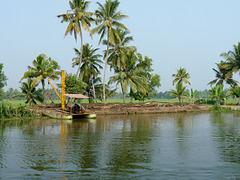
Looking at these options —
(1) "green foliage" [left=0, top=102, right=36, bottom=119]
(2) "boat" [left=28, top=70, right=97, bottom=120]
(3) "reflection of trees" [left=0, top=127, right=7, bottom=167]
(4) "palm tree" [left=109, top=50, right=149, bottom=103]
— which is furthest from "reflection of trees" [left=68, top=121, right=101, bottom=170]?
(4) "palm tree" [left=109, top=50, right=149, bottom=103]

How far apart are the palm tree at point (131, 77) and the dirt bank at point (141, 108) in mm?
5648

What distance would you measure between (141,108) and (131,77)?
8.50 m

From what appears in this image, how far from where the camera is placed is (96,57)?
1869 inches

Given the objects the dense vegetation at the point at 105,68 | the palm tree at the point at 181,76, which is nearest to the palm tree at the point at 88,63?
the dense vegetation at the point at 105,68

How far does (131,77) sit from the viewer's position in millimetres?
48188

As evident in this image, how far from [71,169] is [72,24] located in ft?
106

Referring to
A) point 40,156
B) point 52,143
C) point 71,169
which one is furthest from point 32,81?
point 71,169

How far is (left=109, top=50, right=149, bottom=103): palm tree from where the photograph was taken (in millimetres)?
47406

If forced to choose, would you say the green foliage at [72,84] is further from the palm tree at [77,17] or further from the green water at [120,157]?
the green water at [120,157]

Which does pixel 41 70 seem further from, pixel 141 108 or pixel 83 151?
pixel 83 151

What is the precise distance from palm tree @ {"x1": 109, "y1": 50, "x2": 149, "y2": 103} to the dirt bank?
18.5ft

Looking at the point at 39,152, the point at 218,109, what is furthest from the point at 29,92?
the point at 218,109

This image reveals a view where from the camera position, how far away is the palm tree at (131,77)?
47.4 meters

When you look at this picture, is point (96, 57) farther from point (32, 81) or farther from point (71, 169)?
point (71, 169)
